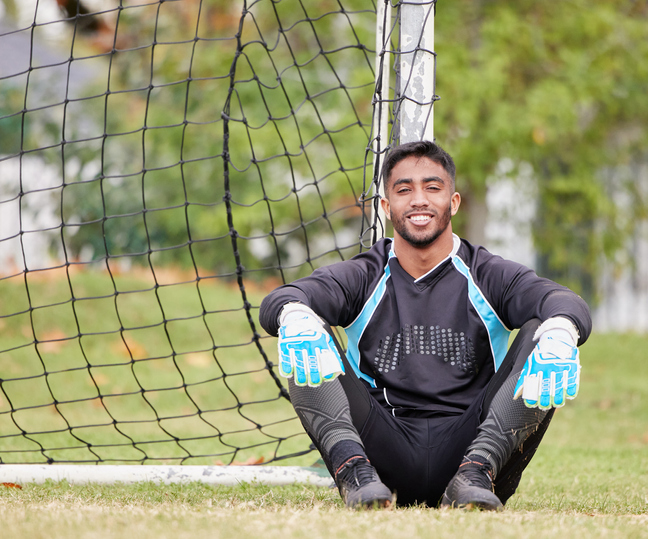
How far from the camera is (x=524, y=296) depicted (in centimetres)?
221

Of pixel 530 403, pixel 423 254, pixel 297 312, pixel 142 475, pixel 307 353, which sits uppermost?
pixel 423 254

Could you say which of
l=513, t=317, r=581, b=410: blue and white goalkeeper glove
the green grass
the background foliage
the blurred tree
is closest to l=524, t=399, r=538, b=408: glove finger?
l=513, t=317, r=581, b=410: blue and white goalkeeper glove

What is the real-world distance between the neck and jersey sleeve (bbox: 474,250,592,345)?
0.12 meters

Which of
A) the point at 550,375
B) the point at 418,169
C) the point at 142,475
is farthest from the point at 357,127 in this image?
the point at 550,375

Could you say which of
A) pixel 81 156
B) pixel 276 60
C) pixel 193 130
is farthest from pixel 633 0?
pixel 81 156

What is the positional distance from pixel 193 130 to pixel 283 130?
2.19 m

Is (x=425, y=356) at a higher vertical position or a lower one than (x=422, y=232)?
lower

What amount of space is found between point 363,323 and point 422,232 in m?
0.35

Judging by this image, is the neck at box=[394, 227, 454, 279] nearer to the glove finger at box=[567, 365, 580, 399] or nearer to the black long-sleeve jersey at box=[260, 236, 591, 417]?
the black long-sleeve jersey at box=[260, 236, 591, 417]

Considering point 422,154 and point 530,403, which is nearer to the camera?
point 530,403

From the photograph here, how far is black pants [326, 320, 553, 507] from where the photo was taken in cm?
217

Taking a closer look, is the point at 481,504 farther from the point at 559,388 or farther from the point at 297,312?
the point at 297,312

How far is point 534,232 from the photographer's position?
827 centimetres

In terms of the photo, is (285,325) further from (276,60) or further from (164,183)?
(164,183)
